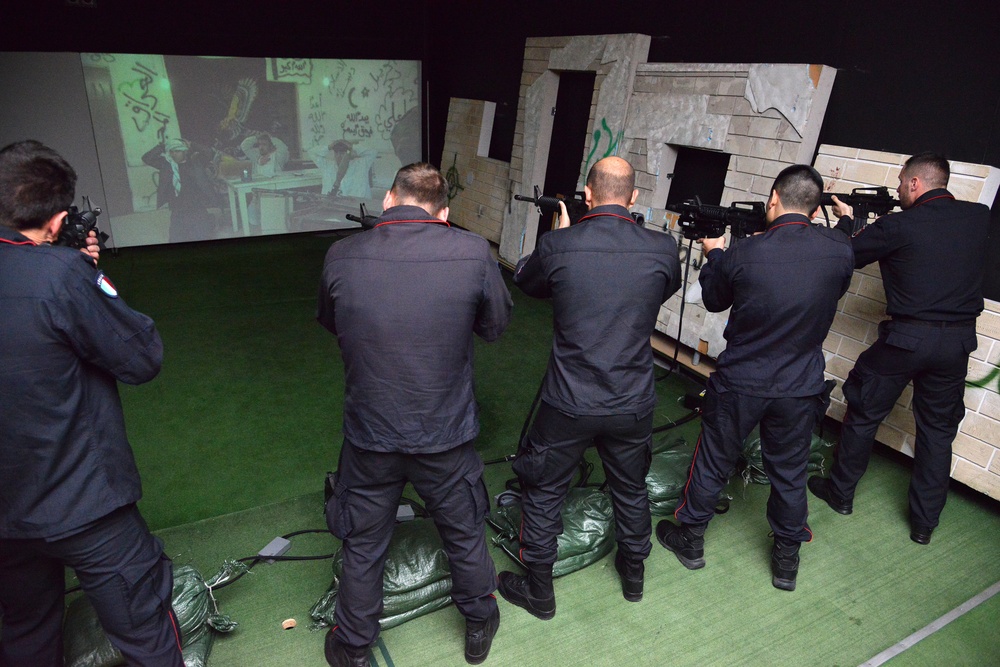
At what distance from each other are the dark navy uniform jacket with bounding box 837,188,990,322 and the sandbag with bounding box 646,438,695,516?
1227mm

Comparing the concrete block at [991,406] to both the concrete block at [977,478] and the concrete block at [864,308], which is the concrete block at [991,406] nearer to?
the concrete block at [977,478]

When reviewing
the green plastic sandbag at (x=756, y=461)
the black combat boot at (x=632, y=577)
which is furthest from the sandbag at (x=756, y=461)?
the black combat boot at (x=632, y=577)

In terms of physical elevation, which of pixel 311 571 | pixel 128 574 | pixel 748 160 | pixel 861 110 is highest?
pixel 861 110

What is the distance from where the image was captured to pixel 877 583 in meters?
2.64

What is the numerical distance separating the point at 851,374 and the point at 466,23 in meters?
6.07

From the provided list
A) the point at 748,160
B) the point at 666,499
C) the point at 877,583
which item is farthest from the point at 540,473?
the point at 748,160

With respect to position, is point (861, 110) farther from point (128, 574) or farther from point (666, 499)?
point (128, 574)

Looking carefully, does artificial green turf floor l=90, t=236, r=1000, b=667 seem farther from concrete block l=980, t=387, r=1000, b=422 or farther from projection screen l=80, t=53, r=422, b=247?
projection screen l=80, t=53, r=422, b=247

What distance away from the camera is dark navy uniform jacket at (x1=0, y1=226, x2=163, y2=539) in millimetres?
1528

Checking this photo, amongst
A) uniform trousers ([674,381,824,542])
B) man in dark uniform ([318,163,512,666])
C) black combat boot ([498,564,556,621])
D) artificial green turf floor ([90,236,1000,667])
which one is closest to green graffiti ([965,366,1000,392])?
artificial green turf floor ([90,236,1000,667])

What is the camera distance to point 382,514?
6.69 ft

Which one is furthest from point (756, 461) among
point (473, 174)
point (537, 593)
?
point (473, 174)

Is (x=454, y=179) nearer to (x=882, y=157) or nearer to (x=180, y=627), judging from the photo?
(x=882, y=157)

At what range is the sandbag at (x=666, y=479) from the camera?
305 centimetres
